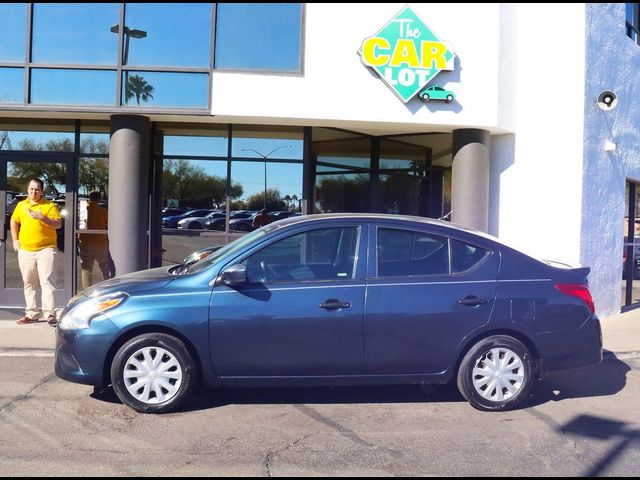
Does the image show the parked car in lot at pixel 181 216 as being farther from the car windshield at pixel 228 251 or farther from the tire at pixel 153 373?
the tire at pixel 153 373

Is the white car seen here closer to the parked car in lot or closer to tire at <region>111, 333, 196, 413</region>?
the parked car in lot

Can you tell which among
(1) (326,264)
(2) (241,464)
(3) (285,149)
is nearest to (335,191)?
(3) (285,149)

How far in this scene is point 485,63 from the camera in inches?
379

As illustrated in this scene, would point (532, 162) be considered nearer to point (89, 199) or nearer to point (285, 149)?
point (285, 149)

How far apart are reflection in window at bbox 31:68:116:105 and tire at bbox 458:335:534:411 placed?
6222 mm

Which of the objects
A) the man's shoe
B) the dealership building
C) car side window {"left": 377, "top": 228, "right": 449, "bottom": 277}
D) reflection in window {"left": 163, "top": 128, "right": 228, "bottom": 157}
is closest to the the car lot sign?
the dealership building

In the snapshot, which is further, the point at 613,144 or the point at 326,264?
the point at 613,144

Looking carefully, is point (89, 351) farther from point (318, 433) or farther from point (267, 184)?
point (267, 184)

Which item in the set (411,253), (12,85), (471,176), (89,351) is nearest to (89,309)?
(89,351)

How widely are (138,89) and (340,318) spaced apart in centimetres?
544

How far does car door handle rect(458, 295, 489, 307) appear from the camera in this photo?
548 centimetres

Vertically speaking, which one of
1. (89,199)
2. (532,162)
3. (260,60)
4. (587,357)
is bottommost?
(587,357)

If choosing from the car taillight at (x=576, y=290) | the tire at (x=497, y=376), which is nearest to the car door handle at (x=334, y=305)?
the tire at (x=497, y=376)

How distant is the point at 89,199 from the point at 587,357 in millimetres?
7284
